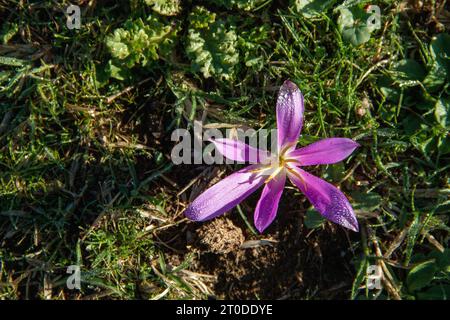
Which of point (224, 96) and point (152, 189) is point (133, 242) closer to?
point (152, 189)

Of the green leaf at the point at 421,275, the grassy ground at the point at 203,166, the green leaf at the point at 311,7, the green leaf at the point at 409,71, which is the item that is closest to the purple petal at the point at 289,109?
the grassy ground at the point at 203,166

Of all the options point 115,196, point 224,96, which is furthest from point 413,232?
point 115,196

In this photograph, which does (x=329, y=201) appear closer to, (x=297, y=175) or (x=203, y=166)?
(x=297, y=175)

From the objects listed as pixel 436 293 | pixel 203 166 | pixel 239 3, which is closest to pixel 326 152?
pixel 203 166

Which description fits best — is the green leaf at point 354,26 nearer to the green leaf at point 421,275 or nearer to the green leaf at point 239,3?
the green leaf at point 239,3

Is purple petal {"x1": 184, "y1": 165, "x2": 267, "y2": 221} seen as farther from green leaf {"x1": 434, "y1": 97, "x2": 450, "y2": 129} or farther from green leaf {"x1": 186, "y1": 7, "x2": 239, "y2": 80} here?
green leaf {"x1": 434, "y1": 97, "x2": 450, "y2": 129}

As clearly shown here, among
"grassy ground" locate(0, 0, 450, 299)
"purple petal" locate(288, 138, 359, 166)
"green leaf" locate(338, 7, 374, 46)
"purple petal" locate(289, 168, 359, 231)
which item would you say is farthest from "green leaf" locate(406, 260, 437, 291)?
"green leaf" locate(338, 7, 374, 46)

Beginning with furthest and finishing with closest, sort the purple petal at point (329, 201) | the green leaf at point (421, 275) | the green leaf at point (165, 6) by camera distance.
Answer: the green leaf at point (421, 275)
the green leaf at point (165, 6)
the purple petal at point (329, 201)

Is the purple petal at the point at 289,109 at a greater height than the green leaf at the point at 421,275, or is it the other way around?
the purple petal at the point at 289,109
